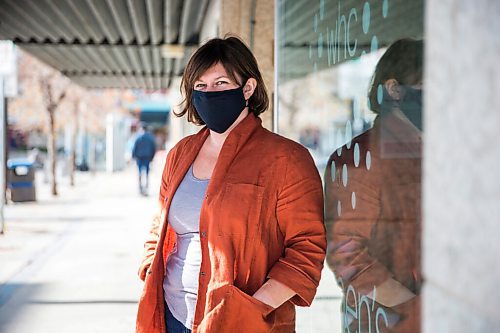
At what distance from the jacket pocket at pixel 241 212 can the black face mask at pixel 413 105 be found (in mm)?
618

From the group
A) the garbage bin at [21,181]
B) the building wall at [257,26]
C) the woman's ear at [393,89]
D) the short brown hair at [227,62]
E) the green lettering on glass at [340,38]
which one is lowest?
the garbage bin at [21,181]

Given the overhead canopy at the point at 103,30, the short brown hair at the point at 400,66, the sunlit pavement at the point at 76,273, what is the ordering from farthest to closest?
the overhead canopy at the point at 103,30
the sunlit pavement at the point at 76,273
the short brown hair at the point at 400,66

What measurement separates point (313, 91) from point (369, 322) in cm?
145

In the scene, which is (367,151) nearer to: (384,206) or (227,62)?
(384,206)

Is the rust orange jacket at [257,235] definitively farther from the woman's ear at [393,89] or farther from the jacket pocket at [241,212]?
the woman's ear at [393,89]

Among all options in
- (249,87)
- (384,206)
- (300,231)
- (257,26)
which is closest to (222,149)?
(249,87)

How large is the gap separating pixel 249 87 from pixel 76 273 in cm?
639

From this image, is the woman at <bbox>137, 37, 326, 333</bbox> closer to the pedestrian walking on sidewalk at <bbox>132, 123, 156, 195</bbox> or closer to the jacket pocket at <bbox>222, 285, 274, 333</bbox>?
the jacket pocket at <bbox>222, 285, 274, 333</bbox>

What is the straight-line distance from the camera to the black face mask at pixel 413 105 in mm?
1869

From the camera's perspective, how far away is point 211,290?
7.77ft

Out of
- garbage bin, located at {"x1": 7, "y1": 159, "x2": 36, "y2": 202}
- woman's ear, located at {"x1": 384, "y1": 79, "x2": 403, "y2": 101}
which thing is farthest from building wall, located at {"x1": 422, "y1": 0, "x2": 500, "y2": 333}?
garbage bin, located at {"x1": 7, "y1": 159, "x2": 36, "y2": 202}

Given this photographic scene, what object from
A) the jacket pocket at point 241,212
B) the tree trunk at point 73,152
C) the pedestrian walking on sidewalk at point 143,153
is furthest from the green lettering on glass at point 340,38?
the tree trunk at point 73,152

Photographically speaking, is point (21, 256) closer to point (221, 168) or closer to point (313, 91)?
point (313, 91)

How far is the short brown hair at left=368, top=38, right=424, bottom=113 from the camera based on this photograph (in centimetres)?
186
